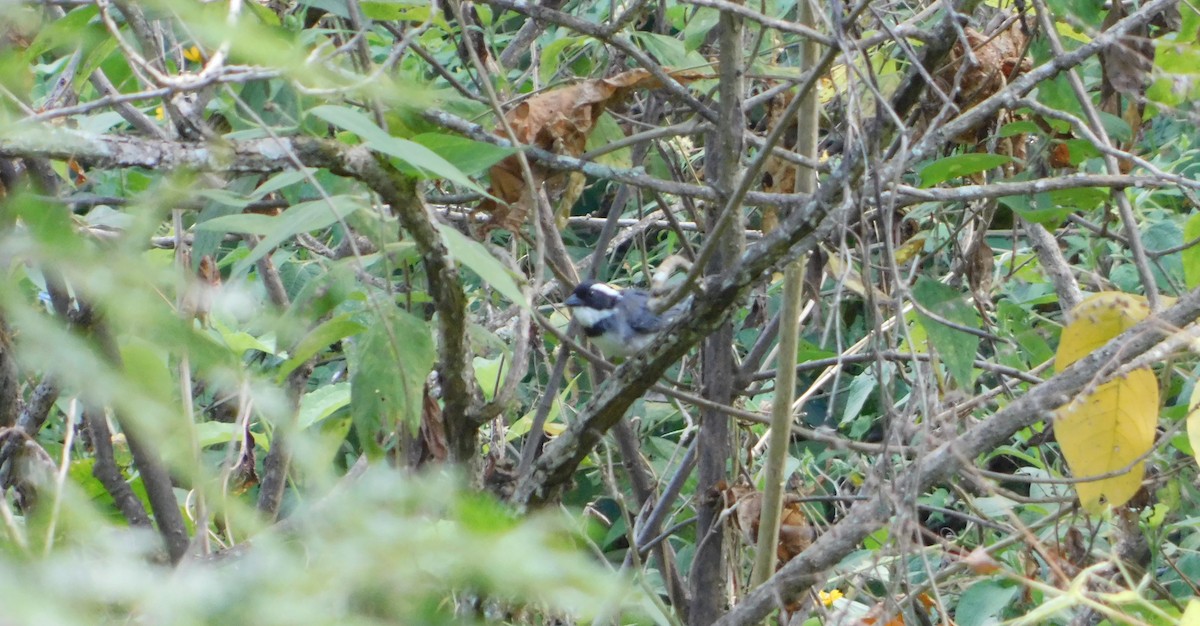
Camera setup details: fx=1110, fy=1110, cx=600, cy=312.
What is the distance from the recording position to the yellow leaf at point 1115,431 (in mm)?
1680

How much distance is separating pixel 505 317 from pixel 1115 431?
167cm

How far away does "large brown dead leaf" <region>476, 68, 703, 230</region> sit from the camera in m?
2.08

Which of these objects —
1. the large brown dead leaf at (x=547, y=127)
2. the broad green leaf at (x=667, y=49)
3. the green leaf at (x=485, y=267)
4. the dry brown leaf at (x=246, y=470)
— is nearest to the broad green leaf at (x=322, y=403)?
the dry brown leaf at (x=246, y=470)

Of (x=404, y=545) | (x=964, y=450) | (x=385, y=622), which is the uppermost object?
(x=404, y=545)

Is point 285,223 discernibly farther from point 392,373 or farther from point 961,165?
point 961,165

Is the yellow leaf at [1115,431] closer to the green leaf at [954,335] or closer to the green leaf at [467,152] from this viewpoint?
the green leaf at [954,335]

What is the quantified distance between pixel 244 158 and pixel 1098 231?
1.90 meters

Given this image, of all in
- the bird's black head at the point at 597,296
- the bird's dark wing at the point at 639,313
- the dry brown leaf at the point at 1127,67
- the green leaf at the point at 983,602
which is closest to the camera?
the dry brown leaf at the point at 1127,67

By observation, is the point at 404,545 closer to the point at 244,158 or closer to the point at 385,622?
the point at 385,622

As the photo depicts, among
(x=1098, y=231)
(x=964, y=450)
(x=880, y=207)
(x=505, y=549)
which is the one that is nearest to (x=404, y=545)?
(x=505, y=549)

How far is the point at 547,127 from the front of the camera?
6.93ft

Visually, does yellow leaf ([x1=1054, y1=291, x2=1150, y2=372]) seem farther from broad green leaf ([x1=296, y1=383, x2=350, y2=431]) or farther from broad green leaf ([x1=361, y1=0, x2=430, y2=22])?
broad green leaf ([x1=296, y1=383, x2=350, y2=431])

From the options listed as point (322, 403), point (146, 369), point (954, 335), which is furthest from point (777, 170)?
point (146, 369)

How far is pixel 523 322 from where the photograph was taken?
1.79 m
